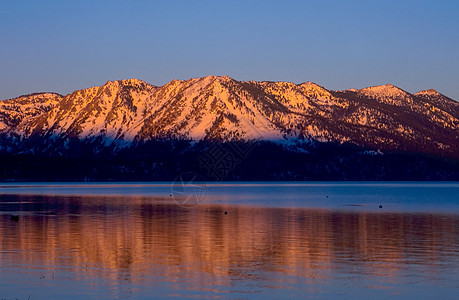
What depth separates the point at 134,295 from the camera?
Result: 37969 mm

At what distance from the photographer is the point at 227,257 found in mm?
53375

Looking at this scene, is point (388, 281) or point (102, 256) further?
point (102, 256)

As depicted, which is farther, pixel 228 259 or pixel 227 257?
pixel 227 257

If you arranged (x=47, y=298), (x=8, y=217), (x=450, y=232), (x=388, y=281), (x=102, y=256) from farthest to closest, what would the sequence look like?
(x=8, y=217) → (x=450, y=232) → (x=102, y=256) → (x=388, y=281) → (x=47, y=298)

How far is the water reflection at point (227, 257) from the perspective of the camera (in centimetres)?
4034

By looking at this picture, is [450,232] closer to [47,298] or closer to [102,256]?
[102,256]

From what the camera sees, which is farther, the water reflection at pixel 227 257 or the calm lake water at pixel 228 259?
the water reflection at pixel 227 257

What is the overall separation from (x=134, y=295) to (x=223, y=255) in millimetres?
17294

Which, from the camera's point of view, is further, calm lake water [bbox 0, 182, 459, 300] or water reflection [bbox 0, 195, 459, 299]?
water reflection [bbox 0, 195, 459, 299]

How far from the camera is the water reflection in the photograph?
40.3m

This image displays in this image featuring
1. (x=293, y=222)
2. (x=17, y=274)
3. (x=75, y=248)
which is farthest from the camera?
(x=293, y=222)

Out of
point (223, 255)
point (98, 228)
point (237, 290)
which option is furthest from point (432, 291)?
point (98, 228)

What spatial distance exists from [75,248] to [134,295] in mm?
22734

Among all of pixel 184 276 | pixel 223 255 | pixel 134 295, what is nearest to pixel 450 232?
pixel 223 255
